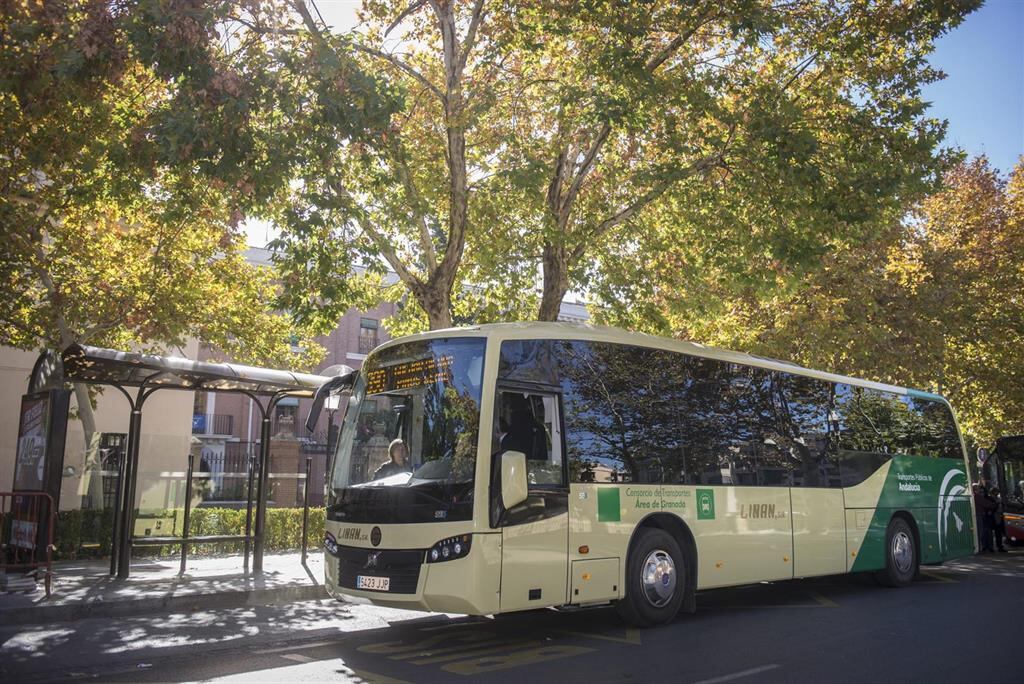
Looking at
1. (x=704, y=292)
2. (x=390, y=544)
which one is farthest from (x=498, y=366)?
(x=704, y=292)

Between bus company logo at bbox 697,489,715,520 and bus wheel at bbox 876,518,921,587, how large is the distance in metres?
4.80

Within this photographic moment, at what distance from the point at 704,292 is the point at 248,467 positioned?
400 inches

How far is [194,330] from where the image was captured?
70.4 feet

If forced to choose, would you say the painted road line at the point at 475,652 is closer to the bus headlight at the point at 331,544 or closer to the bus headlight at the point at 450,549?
the bus headlight at the point at 450,549

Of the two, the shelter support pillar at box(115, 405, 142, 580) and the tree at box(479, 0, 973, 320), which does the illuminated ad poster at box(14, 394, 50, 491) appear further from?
the tree at box(479, 0, 973, 320)

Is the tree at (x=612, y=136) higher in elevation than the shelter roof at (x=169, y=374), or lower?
higher

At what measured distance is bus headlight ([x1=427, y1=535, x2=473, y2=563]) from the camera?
7.97 m

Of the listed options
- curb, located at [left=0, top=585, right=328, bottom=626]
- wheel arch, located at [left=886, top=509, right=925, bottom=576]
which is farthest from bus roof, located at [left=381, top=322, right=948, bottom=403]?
curb, located at [left=0, top=585, right=328, bottom=626]

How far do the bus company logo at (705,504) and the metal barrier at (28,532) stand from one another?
7.94m

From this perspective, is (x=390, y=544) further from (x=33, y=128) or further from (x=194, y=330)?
(x=194, y=330)

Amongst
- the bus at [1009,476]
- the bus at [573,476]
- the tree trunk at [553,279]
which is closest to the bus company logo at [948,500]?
the bus at [573,476]

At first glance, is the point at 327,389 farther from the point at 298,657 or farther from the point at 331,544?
the point at 298,657

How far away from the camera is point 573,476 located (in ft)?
29.3

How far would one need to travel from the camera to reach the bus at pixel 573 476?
818 centimetres
